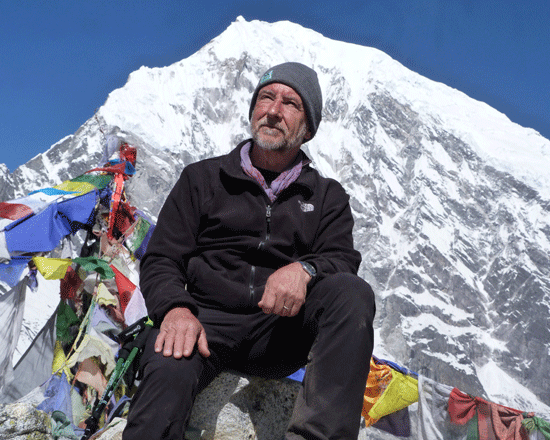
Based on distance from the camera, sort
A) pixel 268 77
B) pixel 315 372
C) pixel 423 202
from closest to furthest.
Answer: pixel 315 372 → pixel 268 77 → pixel 423 202

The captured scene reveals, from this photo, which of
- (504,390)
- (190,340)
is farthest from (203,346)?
(504,390)

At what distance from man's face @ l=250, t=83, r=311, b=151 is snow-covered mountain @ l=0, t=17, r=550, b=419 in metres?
134

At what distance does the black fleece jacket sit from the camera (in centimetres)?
229

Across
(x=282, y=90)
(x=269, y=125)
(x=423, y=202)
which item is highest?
(x=423, y=202)

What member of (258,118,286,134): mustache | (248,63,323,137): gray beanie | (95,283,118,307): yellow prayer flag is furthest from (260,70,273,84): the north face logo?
(95,283,118,307): yellow prayer flag

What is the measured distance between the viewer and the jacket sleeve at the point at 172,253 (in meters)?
2.16

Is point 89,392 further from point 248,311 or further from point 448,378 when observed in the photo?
point 448,378

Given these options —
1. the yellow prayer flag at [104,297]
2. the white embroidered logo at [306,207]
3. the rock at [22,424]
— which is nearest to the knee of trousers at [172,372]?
the white embroidered logo at [306,207]

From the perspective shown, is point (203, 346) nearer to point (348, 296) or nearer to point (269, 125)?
point (348, 296)

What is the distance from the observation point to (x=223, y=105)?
197 meters

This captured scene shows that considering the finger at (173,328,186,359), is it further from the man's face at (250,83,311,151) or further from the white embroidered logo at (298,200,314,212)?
the man's face at (250,83,311,151)

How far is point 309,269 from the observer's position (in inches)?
85.3

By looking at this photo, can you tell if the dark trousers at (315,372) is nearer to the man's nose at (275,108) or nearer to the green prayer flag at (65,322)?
the man's nose at (275,108)

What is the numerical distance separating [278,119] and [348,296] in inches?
43.0
